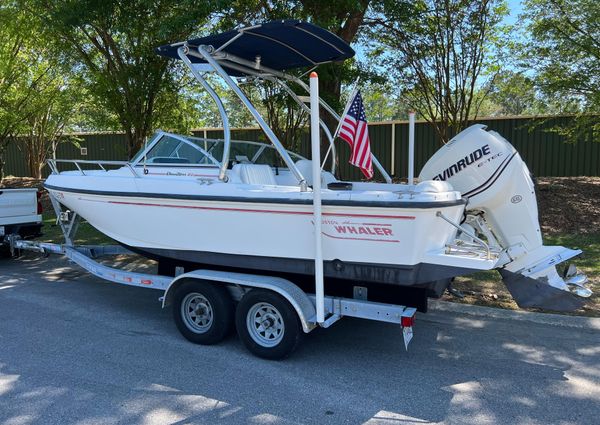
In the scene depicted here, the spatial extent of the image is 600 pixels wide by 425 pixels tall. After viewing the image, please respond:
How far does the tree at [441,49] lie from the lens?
34.1ft

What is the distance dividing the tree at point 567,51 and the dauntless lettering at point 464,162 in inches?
259

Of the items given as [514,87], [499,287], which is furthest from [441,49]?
[499,287]

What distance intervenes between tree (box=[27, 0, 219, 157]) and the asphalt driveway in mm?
4908

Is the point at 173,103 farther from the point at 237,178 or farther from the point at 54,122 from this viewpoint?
the point at 54,122

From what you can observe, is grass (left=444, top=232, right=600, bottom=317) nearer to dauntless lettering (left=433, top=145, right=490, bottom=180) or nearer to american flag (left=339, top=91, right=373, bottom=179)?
dauntless lettering (left=433, top=145, right=490, bottom=180)

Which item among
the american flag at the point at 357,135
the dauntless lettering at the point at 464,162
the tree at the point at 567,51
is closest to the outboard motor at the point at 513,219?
the dauntless lettering at the point at 464,162

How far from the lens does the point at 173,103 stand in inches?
473

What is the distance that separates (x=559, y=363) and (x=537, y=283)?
2.34 feet

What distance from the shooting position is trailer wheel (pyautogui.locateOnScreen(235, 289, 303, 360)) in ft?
14.8

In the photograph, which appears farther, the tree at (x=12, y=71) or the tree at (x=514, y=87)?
the tree at (x=12, y=71)

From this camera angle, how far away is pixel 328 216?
14.3 feet

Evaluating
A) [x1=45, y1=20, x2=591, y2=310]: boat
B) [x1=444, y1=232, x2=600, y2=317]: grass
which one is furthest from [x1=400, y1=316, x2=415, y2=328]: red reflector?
[x1=444, y1=232, x2=600, y2=317]: grass

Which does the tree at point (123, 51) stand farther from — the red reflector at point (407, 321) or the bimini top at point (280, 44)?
the red reflector at point (407, 321)

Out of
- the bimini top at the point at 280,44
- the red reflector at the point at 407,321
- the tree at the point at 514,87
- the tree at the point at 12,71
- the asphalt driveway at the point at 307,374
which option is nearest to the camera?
the asphalt driveway at the point at 307,374
